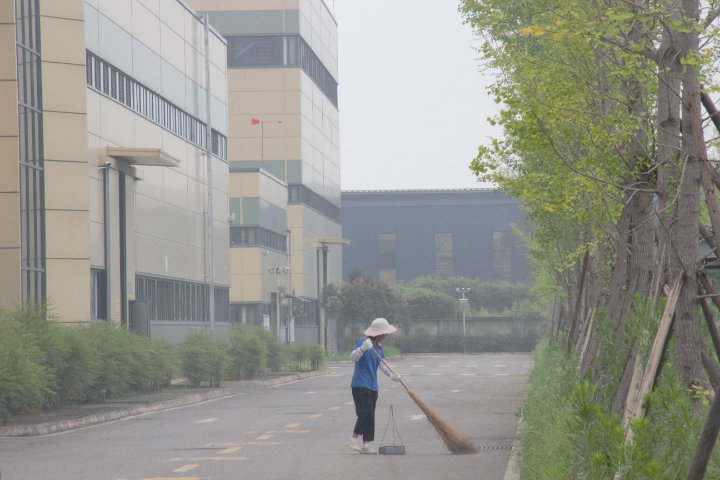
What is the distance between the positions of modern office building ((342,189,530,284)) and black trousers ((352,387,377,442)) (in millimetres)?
97161

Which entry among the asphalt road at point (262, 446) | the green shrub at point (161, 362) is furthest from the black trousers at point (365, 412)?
the green shrub at point (161, 362)

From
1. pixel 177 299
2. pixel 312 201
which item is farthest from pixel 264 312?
pixel 177 299

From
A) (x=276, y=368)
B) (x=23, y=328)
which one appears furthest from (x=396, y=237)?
(x=23, y=328)

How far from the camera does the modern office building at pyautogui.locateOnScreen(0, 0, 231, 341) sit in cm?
2752

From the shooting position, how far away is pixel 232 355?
32281 mm

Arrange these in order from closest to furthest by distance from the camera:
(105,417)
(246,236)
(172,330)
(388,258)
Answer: (105,417) < (172,330) < (246,236) < (388,258)

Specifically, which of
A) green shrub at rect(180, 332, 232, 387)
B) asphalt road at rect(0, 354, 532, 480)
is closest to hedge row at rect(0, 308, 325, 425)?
green shrub at rect(180, 332, 232, 387)

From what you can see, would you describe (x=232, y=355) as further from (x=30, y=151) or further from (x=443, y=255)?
(x=443, y=255)

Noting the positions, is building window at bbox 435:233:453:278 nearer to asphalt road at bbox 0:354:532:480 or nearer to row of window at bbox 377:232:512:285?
row of window at bbox 377:232:512:285

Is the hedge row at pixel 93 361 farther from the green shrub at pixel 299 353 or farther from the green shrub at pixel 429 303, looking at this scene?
the green shrub at pixel 429 303

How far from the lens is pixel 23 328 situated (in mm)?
19219

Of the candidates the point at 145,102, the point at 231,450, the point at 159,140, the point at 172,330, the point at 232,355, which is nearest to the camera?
the point at 231,450

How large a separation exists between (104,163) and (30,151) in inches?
139

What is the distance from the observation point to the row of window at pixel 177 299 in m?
36.0
